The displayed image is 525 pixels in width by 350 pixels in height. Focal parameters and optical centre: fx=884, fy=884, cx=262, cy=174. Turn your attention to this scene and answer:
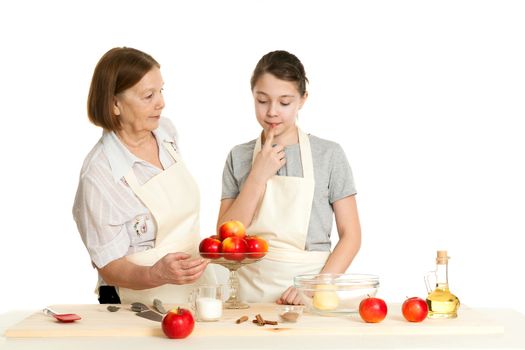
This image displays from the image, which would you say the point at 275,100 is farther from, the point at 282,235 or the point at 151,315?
the point at 151,315

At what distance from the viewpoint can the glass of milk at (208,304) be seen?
2.78 meters

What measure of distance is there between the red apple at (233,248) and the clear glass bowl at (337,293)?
0.69 ft

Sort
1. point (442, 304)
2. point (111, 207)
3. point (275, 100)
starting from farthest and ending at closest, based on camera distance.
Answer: point (275, 100), point (111, 207), point (442, 304)

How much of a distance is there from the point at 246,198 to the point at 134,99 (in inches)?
22.8

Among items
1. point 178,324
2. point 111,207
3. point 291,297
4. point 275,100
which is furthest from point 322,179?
point 178,324

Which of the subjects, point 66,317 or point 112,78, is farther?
point 112,78

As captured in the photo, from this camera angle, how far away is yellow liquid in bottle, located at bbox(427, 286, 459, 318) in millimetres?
2838

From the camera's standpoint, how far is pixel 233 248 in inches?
117

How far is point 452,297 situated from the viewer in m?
2.86

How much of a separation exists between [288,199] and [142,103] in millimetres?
687

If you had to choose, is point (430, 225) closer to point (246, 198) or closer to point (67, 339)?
point (246, 198)

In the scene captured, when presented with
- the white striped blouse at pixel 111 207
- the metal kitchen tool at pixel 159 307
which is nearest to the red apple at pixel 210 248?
the metal kitchen tool at pixel 159 307

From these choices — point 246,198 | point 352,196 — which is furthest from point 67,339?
point 352,196

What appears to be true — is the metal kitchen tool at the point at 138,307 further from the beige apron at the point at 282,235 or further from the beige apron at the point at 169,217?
the beige apron at the point at 282,235
